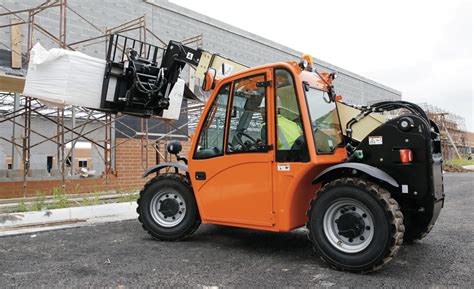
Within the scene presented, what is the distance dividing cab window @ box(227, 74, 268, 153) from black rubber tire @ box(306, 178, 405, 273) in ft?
3.19

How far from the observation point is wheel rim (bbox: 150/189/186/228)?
553 centimetres

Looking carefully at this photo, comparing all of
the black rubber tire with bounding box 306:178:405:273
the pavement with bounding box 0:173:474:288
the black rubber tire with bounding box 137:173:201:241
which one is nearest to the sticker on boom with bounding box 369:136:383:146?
the black rubber tire with bounding box 306:178:405:273

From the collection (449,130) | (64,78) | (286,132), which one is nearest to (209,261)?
(286,132)

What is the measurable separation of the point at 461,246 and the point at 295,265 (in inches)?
95.2

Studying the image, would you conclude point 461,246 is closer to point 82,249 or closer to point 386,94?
point 82,249

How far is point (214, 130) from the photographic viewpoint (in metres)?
5.16

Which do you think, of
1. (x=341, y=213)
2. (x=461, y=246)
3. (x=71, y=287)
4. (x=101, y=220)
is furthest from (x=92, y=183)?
(x=461, y=246)

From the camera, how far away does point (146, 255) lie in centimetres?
470

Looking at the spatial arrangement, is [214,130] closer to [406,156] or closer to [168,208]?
[168,208]

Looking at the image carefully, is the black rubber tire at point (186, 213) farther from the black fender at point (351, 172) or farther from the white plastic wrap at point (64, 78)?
the black fender at point (351, 172)

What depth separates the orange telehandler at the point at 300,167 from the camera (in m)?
3.99

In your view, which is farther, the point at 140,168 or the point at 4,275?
the point at 140,168

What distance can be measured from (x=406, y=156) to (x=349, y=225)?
956 millimetres

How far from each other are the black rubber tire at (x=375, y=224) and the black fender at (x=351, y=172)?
0.35 ft
